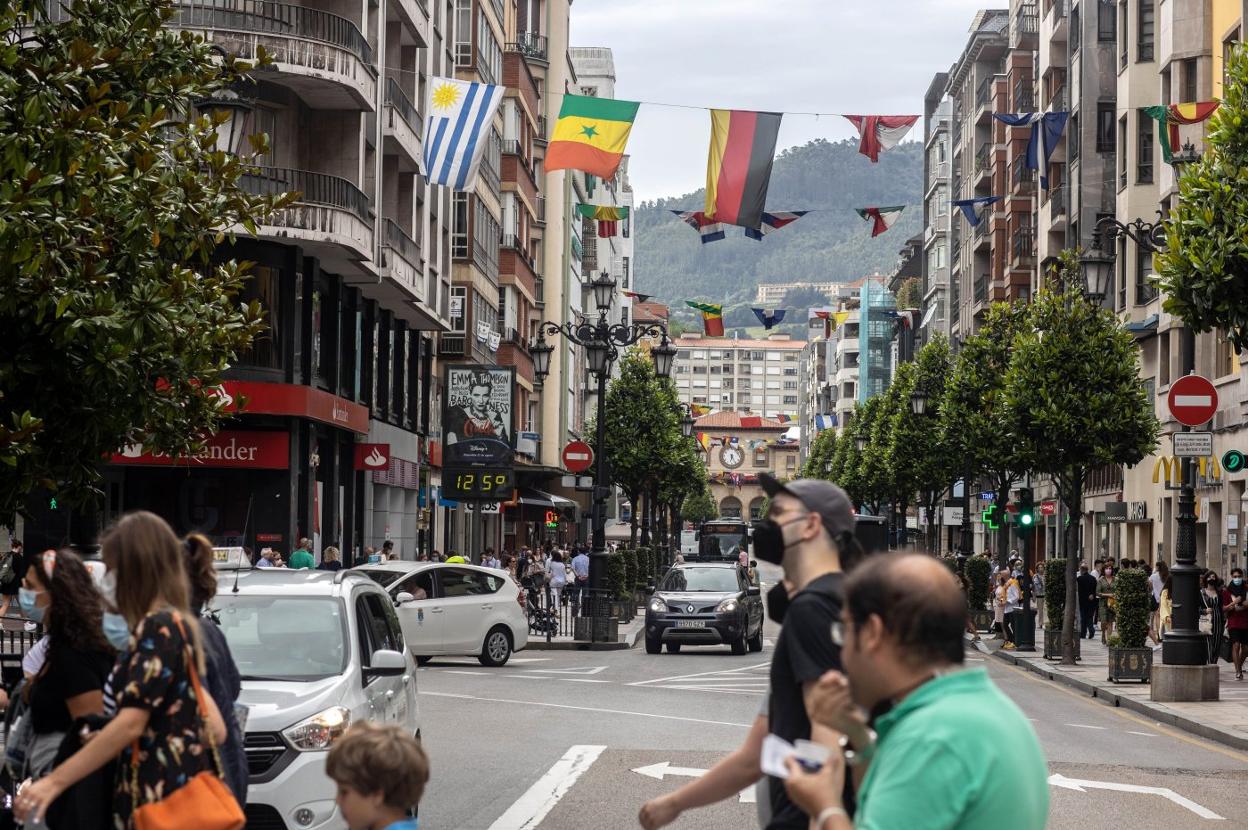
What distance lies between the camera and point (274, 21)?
37.1 m

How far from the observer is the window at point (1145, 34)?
54.9m

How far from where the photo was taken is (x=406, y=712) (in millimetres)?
11992

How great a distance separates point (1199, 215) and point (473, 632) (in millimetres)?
13950

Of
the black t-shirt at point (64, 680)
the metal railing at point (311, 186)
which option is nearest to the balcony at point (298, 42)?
the metal railing at point (311, 186)

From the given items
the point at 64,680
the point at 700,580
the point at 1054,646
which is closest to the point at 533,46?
the point at 700,580

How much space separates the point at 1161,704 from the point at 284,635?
15085 millimetres

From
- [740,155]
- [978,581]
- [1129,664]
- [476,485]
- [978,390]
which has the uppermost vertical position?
[740,155]

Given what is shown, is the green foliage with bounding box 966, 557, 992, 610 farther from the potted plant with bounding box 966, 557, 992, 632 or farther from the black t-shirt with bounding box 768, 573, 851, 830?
the black t-shirt with bounding box 768, 573, 851, 830

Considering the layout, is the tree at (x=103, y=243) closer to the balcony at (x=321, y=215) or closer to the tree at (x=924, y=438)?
the balcony at (x=321, y=215)

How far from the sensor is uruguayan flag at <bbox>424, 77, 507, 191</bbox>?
110ft

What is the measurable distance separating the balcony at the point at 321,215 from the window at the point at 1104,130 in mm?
32307

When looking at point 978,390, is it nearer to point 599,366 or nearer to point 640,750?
point 599,366

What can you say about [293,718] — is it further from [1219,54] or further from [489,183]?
[489,183]

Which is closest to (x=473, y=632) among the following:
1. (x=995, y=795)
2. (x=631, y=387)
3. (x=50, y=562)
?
(x=50, y=562)
